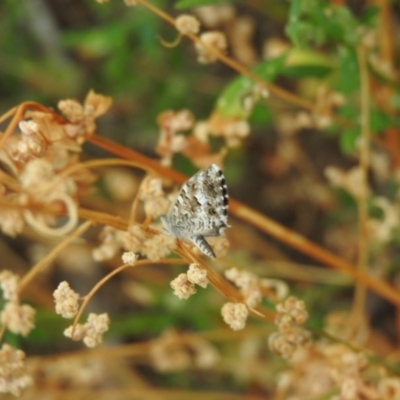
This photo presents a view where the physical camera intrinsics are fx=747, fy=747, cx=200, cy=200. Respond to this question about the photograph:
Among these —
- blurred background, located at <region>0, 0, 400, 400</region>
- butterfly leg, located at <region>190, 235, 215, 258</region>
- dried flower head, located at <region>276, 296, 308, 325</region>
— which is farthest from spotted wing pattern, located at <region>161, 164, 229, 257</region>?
blurred background, located at <region>0, 0, 400, 400</region>

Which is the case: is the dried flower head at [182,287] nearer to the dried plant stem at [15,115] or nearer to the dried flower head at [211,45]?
the dried plant stem at [15,115]

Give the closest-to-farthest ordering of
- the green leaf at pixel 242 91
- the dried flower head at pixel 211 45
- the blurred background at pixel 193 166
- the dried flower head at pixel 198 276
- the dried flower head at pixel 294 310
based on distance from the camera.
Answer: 1. the dried flower head at pixel 198 276
2. the dried flower head at pixel 294 310
3. the dried flower head at pixel 211 45
4. the green leaf at pixel 242 91
5. the blurred background at pixel 193 166

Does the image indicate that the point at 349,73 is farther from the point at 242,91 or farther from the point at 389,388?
the point at 389,388

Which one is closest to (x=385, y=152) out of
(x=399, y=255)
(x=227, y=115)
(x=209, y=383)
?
(x=399, y=255)

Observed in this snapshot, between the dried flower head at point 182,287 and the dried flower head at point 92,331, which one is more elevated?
the dried flower head at point 182,287

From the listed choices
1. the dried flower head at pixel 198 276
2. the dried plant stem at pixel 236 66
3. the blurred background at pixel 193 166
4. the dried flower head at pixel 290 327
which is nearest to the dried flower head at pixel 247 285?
the dried flower head at pixel 290 327

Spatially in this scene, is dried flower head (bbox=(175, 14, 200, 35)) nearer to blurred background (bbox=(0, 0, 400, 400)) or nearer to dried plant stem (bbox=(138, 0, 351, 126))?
dried plant stem (bbox=(138, 0, 351, 126))

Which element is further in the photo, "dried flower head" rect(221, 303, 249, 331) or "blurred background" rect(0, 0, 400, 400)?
"blurred background" rect(0, 0, 400, 400)

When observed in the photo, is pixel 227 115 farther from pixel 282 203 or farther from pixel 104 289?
pixel 104 289

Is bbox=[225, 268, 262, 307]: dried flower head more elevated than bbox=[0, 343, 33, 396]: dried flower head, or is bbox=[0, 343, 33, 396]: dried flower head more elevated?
bbox=[225, 268, 262, 307]: dried flower head
